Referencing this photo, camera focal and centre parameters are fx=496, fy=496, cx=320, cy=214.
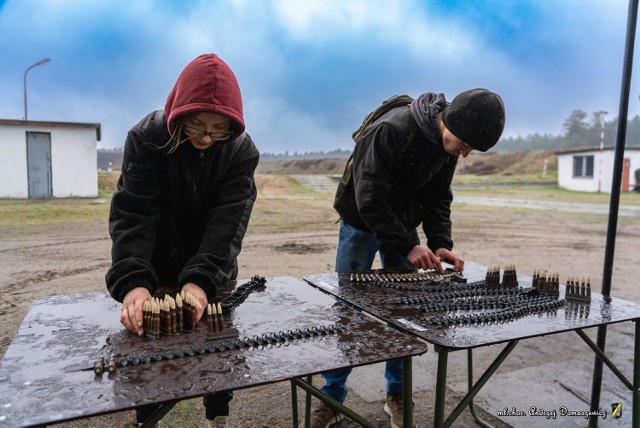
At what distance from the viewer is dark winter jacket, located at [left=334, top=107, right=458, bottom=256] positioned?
9.19 ft

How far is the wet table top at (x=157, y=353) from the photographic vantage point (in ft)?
4.29

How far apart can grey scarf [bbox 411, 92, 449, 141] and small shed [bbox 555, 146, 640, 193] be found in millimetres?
27934

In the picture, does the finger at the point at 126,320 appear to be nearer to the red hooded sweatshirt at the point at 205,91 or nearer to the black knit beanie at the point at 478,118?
the red hooded sweatshirt at the point at 205,91

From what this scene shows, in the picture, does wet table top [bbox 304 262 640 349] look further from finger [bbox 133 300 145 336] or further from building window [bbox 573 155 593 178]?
building window [bbox 573 155 593 178]

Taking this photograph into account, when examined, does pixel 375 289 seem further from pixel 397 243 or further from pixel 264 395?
pixel 264 395

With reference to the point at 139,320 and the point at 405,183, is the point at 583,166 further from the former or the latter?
the point at 139,320

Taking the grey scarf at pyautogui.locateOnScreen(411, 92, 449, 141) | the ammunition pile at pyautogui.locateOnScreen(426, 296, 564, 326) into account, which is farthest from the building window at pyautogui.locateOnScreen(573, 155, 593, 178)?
A: the ammunition pile at pyautogui.locateOnScreen(426, 296, 564, 326)

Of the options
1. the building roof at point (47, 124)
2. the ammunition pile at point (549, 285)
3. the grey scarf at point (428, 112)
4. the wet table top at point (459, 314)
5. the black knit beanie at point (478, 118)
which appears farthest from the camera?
the building roof at point (47, 124)

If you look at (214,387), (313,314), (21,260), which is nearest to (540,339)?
(313,314)

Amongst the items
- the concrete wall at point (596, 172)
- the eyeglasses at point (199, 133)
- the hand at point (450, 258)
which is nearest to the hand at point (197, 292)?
the eyeglasses at point (199, 133)

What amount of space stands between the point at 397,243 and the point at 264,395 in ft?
5.01

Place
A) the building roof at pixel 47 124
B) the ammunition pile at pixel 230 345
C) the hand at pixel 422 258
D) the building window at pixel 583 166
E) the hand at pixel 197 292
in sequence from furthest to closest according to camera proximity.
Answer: the building window at pixel 583 166 → the building roof at pixel 47 124 → the hand at pixel 422 258 → the hand at pixel 197 292 → the ammunition pile at pixel 230 345

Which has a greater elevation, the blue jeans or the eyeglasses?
the eyeglasses

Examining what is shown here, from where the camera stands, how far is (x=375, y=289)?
2559mm
